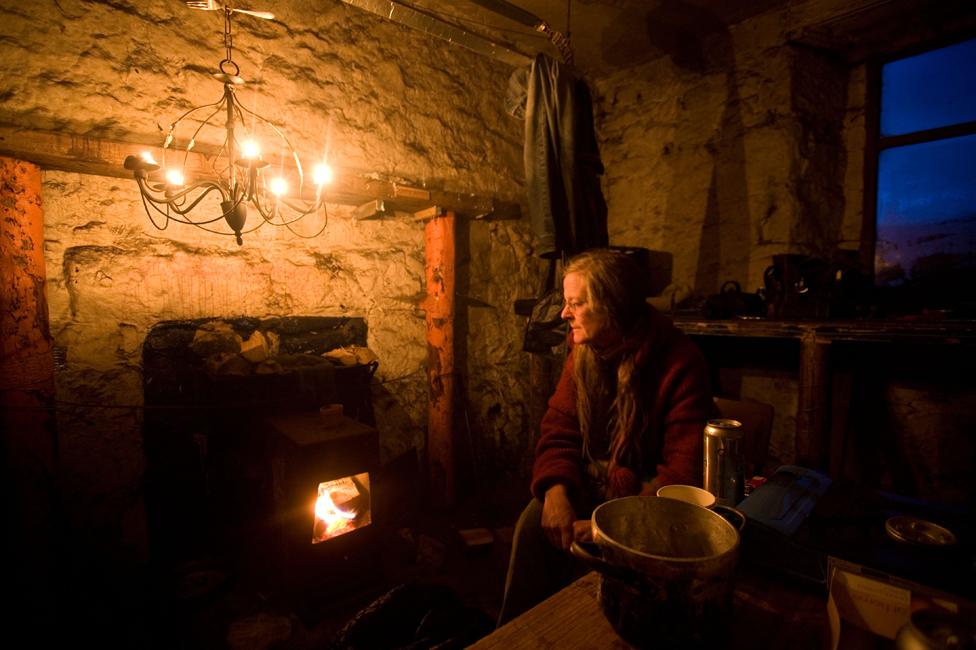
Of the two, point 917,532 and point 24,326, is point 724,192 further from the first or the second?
point 24,326

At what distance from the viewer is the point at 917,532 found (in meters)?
0.83

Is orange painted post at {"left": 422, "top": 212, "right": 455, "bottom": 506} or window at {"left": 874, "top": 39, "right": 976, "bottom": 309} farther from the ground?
window at {"left": 874, "top": 39, "right": 976, "bottom": 309}

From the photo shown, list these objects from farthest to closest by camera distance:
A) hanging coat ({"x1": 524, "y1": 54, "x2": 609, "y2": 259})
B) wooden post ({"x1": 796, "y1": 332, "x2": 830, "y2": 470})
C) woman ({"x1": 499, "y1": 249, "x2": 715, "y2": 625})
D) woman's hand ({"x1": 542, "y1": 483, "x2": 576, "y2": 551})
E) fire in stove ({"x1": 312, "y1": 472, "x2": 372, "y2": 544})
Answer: hanging coat ({"x1": 524, "y1": 54, "x2": 609, "y2": 259}), wooden post ({"x1": 796, "y1": 332, "x2": 830, "y2": 470}), fire in stove ({"x1": 312, "y1": 472, "x2": 372, "y2": 544}), woman ({"x1": 499, "y1": 249, "x2": 715, "y2": 625}), woman's hand ({"x1": 542, "y1": 483, "x2": 576, "y2": 551})

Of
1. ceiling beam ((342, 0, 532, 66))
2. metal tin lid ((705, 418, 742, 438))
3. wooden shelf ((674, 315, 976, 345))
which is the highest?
ceiling beam ((342, 0, 532, 66))

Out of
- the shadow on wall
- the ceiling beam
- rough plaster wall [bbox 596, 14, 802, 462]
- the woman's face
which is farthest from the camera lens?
the shadow on wall

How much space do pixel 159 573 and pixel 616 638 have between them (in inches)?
118

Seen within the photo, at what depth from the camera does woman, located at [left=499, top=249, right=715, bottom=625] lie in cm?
162

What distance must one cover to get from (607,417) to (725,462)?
0.73 metres

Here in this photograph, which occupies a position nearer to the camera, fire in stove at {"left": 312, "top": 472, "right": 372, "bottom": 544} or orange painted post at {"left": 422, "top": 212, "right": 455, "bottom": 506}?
fire in stove at {"left": 312, "top": 472, "right": 372, "bottom": 544}

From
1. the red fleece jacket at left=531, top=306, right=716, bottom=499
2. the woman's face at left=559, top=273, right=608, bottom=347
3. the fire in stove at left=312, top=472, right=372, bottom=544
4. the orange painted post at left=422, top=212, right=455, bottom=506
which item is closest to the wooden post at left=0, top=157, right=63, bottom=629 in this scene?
the fire in stove at left=312, top=472, right=372, bottom=544

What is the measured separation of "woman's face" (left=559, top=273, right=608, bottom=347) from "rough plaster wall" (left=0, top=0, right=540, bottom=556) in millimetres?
2090

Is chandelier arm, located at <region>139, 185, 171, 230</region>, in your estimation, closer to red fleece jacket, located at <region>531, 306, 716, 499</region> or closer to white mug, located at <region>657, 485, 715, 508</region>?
red fleece jacket, located at <region>531, 306, 716, 499</region>

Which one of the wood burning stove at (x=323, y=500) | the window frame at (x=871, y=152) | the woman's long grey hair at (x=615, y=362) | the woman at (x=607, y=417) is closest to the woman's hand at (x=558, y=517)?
the woman at (x=607, y=417)

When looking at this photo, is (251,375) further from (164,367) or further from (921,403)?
(921,403)
